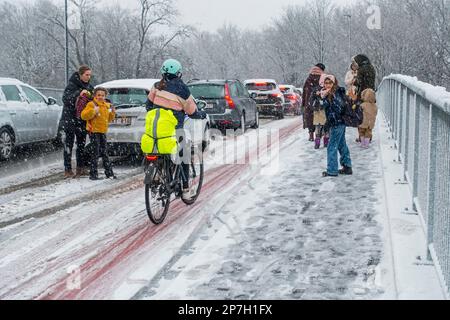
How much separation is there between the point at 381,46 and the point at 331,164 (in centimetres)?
5649

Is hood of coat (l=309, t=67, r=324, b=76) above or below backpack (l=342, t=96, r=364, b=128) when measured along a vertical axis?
above

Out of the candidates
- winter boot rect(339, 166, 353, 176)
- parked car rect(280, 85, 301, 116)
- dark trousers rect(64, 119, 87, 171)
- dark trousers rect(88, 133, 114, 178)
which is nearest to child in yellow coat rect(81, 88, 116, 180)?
dark trousers rect(88, 133, 114, 178)

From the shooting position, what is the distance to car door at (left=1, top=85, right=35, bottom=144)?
42.7ft

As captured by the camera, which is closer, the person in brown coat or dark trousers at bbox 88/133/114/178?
dark trousers at bbox 88/133/114/178

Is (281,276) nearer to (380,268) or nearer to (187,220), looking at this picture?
(380,268)

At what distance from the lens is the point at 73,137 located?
10664 mm

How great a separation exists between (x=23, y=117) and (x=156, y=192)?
290 inches

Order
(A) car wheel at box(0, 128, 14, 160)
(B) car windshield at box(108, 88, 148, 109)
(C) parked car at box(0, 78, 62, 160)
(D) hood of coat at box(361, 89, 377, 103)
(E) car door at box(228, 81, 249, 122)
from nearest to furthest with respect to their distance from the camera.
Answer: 1. (B) car windshield at box(108, 88, 148, 109)
2. (A) car wheel at box(0, 128, 14, 160)
3. (C) parked car at box(0, 78, 62, 160)
4. (D) hood of coat at box(361, 89, 377, 103)
5. (E) car door at box(228, 81, 249, 122)

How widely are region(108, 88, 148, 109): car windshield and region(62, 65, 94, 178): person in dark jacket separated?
123cm

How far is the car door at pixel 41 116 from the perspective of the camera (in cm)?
1388

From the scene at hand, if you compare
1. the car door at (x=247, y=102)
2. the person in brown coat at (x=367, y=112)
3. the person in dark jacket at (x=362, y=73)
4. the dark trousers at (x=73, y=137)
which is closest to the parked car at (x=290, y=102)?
the car door at (x=247, y=102)

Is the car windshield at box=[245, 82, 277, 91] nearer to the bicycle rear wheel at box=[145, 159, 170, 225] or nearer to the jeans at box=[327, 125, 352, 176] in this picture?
the jeans at box=[327, 125, 352, 176]

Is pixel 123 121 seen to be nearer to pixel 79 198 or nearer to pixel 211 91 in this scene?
pixel 79 198
